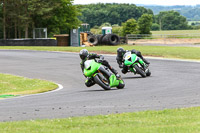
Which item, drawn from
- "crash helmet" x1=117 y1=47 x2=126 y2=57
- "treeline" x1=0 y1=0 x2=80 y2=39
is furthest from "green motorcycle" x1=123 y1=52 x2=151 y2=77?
"treeline" x1=0 y1=0 x2=80 y2=39

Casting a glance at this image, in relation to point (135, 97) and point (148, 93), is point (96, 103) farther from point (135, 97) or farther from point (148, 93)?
point (148, 93)

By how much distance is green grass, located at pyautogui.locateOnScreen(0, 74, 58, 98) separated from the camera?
16.0 metres

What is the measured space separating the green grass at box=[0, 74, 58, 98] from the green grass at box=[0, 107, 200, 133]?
7.32 m

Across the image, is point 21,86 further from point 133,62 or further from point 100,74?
point 133,62

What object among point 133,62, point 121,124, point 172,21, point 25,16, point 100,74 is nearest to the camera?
point 121,124

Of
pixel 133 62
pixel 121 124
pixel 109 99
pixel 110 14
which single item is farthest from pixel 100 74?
pixel 110 14

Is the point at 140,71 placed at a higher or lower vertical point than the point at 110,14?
lower

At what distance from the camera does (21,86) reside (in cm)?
1758

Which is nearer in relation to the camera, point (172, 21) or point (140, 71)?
point (140, 71)

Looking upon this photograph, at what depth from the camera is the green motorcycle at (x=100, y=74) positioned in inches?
563

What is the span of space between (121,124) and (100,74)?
256 inches

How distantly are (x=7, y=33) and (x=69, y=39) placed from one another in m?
12.3

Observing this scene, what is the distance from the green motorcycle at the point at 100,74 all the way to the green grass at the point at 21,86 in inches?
95.5

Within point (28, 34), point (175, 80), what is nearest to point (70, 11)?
point (28, 34)
